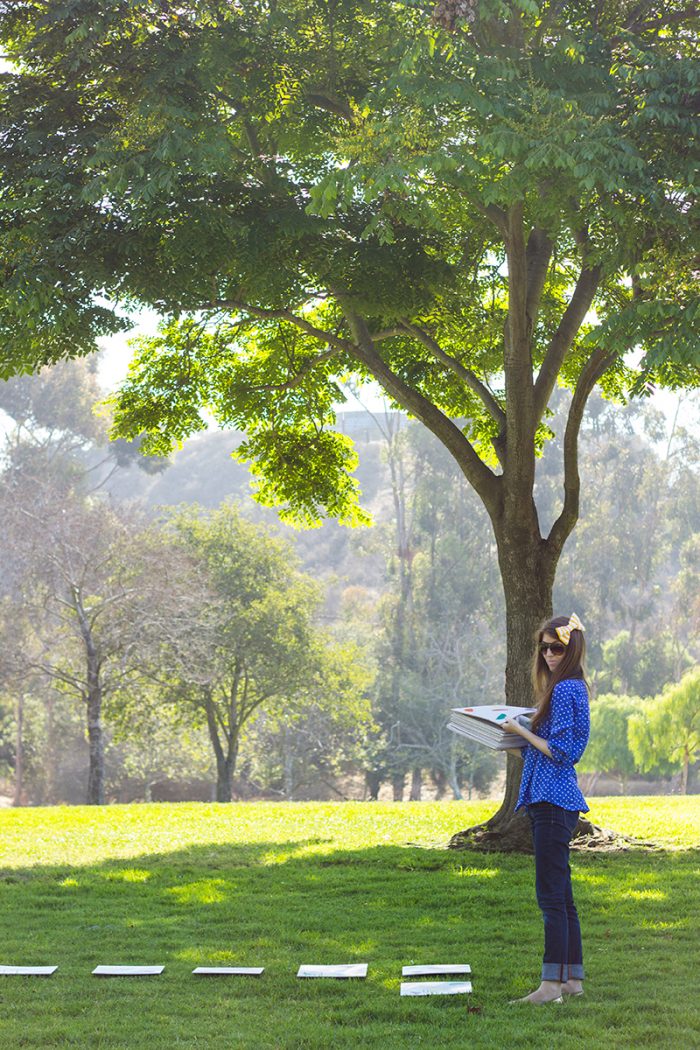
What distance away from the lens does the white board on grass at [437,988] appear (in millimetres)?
6047

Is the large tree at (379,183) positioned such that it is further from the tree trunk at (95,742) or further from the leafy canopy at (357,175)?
the tree trunk at (95,742)

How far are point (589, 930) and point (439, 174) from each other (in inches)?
216

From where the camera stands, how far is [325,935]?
25.7 feet

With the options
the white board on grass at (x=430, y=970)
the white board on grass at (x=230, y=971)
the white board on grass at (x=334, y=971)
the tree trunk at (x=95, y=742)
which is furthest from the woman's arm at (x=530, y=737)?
the tree trunk at (x=95, y=742)

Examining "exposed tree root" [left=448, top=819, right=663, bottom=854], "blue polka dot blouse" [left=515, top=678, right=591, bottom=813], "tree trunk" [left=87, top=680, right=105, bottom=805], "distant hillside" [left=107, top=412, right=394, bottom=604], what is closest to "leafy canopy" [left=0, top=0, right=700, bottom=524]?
"exposed tree root" [left=448, top=819, right=663, bottom=854]

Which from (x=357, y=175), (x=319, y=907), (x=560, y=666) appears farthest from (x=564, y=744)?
(x=357, y=175)

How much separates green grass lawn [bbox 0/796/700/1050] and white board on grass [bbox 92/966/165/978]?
0.32 feet

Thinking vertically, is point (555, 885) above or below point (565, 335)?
below

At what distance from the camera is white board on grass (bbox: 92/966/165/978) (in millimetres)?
6758

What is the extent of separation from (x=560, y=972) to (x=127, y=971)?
2554 mm

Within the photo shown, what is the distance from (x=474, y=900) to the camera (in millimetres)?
8898

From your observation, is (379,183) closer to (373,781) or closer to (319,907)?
(319,907)

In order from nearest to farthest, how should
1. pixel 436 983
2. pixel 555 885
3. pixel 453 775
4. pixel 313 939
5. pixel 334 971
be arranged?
pixel 555 885 < pixel 436 983 < pixel 334 971 < pixel 313 939 < pixel 453 775

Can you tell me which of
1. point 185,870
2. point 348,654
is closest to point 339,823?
point 185,870
